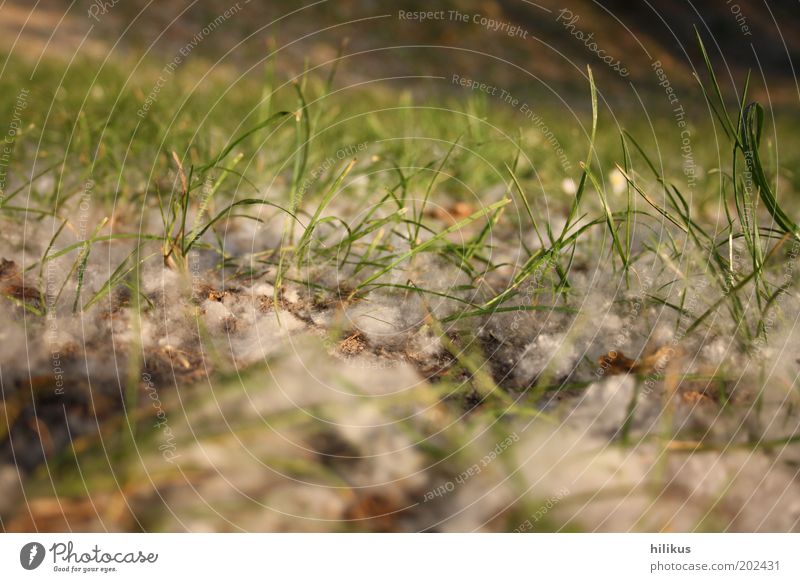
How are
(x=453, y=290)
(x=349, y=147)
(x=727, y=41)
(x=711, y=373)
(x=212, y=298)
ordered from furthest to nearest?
(x=727, y=41), (x=349, y=147), (x=453, y=290), (x=212, y=298), (x=711, y=373)

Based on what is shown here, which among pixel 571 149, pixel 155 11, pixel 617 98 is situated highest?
pixel 155 11

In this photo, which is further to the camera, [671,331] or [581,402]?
[671,331]

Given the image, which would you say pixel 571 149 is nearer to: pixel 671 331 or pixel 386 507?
pixel 671 331

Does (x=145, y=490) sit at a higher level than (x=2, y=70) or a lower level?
lower
